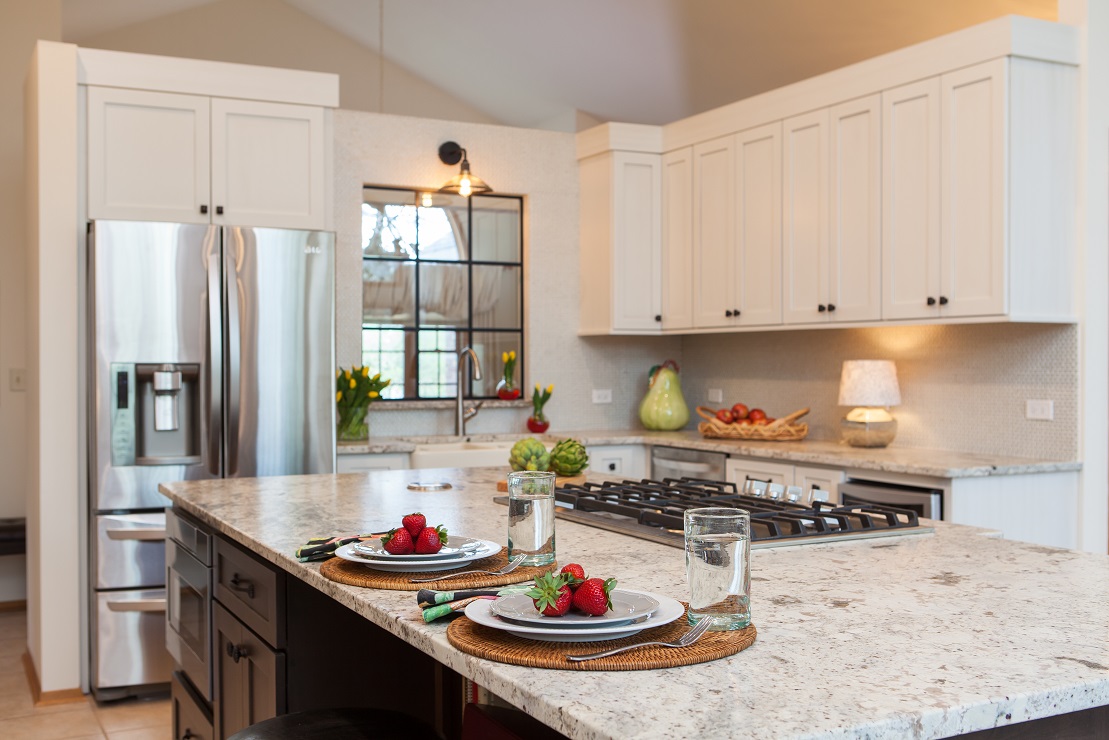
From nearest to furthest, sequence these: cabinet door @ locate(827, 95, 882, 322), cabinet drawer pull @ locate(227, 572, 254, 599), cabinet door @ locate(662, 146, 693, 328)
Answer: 1. cabinet drawer pull @ locate(227, 572, 254, 599)
2. cabinet door @ locate(827, 95, 882, 322)
3. cabinet door @ locate(662, 146, 693, 328)

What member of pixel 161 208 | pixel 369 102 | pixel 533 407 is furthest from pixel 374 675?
pixel 369 102

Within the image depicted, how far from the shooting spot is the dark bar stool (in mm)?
1775

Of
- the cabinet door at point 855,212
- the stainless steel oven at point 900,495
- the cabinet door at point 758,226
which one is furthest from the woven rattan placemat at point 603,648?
the cabinet door at point 758,226

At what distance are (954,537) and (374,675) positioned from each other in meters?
1.20

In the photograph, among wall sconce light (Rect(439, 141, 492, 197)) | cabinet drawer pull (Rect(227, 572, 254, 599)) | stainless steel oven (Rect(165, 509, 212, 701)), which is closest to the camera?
cabinet drawer pull (Rect(227, 572, 254, 599))

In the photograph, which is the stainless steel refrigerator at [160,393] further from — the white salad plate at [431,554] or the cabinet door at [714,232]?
the white salad plate at [431,554]

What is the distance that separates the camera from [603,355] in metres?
5.68

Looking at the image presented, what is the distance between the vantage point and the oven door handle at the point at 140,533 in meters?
3.85

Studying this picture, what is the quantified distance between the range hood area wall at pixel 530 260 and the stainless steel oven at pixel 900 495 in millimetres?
1951

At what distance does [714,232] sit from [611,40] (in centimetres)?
174

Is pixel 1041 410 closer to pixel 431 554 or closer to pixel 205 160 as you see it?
pixel 431 554

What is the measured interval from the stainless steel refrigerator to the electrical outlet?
9.08 feet

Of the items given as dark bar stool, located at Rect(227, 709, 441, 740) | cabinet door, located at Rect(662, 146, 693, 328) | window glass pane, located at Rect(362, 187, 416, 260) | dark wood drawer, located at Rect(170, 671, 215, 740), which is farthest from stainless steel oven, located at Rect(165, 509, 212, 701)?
cabinet door, located at Rect(662, 146, 693, 328)

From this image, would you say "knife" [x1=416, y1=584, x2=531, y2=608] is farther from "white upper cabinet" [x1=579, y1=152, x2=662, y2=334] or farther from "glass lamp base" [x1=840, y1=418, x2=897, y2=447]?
"white upper cabinet" [x1=579, y1=152, x2=662, y2=334]
